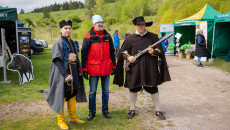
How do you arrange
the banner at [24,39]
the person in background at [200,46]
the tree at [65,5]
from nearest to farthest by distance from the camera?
the banner at [24,39], the person in background at [200,46], the tree at [65,5]

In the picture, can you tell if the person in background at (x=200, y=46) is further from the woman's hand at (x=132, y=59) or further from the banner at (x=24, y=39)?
the banner at (x=24, y=39)

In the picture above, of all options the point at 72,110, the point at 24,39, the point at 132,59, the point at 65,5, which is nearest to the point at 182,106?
the point at 132,59

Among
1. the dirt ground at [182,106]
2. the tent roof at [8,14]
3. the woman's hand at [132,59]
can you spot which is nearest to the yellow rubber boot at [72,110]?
the dirt ground at [182,106]

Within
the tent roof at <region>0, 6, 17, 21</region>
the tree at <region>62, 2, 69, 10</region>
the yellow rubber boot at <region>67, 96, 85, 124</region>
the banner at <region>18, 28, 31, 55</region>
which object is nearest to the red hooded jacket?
the yellow rubber boot at <region>67, 96, 85, 124</region>

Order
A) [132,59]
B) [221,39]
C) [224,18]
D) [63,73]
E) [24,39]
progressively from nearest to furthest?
[63,73], [132,59], [24,39], [224,18], [221,39]

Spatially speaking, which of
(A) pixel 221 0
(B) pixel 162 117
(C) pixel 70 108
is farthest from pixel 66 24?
(A) pixel 221 0

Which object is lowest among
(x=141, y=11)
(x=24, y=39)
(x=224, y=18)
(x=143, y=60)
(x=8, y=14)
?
(x=143, y=60)

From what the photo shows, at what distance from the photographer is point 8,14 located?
7215mm

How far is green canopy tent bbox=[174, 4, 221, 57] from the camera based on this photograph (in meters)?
12.7

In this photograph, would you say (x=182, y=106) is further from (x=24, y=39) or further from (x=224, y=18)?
(x=224, y=18)

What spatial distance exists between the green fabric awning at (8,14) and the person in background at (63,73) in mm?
4681

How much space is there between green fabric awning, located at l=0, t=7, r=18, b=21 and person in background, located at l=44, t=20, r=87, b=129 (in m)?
4.68

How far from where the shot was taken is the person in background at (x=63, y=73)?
3.41 meters

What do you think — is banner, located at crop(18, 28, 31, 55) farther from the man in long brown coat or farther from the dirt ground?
the man in long brown coat
